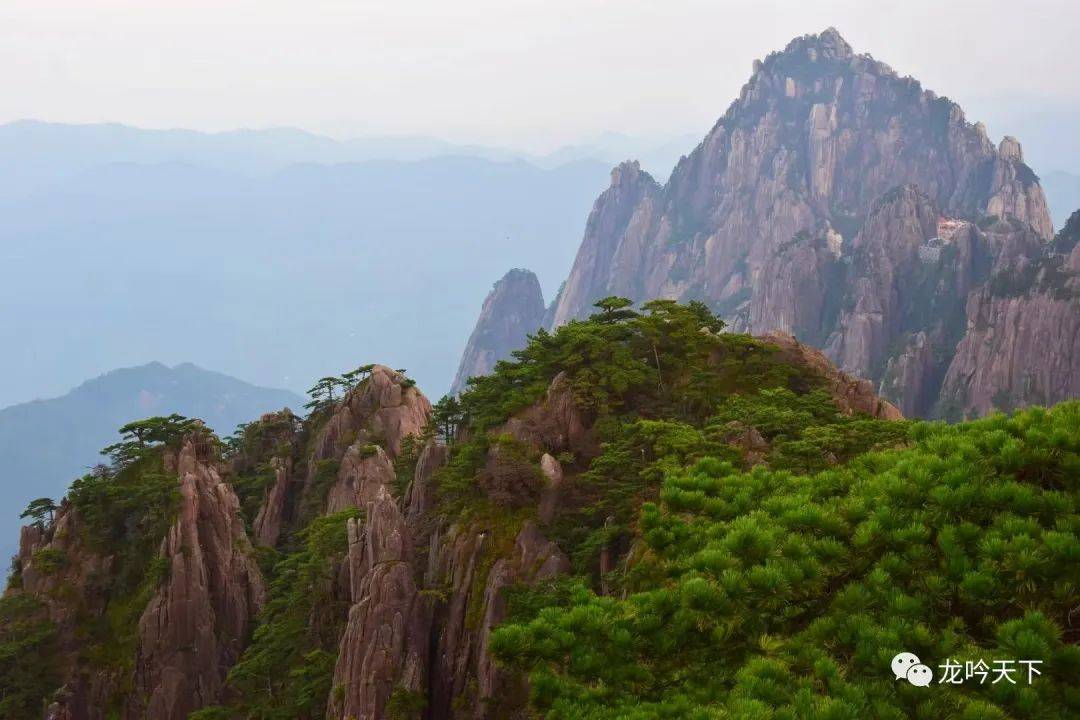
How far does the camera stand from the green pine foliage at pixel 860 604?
23.6 feet

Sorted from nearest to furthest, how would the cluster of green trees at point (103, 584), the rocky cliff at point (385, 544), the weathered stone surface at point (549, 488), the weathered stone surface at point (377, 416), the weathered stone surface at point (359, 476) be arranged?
the rocky cliff at point (385, 544)
the weathered stone surface at point (549, 488)
the cluster of green trees at point (103, 584)
the weathered stone surface at point (359, 476)
the weathered stone surface at point (377, 416)

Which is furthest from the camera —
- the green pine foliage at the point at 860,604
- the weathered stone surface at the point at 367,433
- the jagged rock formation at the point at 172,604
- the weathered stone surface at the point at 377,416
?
the weathered stone surface at the point at 377,416

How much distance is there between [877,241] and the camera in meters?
131

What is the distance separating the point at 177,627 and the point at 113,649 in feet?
10.5

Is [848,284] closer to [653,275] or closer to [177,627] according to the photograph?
[653,275]

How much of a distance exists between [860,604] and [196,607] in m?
37.3

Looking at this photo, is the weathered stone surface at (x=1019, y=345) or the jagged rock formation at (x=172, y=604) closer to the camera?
the jagged rock formation at (x=172, y=604)

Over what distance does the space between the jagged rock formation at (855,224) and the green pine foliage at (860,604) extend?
92.0 metres

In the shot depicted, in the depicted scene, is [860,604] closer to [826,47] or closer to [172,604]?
[172,604]

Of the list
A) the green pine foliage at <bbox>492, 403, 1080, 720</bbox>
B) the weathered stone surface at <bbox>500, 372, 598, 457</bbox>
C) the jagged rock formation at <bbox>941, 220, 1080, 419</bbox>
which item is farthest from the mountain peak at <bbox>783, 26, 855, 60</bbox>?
the green pine foliage at <bbox>492, 403, 1080, 720</bbox>

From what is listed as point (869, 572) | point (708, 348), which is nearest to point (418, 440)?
point (708, 348)

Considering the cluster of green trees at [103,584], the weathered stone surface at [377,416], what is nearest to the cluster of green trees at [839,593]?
the cluster of green trees at [103,584]

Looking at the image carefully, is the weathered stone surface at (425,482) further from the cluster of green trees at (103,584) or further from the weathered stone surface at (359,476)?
the weathered stone surface at (359,476)

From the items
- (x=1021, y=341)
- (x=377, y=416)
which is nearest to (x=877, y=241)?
(x=1021, y=341)
